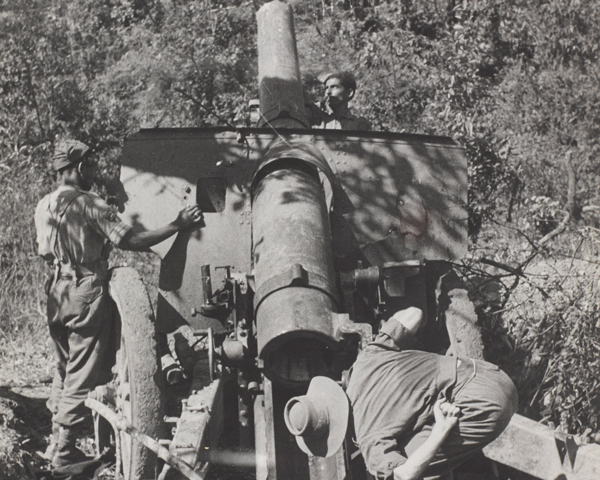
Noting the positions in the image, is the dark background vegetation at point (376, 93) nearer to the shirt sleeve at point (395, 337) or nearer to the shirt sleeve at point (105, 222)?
the shirt sleeve at point (105, 222)

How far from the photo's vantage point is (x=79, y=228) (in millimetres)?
5371

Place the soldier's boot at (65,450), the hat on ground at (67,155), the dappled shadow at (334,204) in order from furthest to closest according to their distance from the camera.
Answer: the dappled shadow at (334,204), the hat on ground at (67,155), the soldier's boot at (65,450)

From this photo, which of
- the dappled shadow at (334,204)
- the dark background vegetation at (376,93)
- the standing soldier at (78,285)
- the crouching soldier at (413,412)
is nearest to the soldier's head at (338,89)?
the dark background vegetation at (376,93)

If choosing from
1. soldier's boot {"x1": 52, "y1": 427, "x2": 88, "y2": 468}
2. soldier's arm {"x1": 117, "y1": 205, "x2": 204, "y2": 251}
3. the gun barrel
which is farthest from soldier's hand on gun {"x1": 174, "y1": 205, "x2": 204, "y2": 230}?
soldier's boot {"x1": 52, "y1": 427, "x2": 88, "y2": 468}

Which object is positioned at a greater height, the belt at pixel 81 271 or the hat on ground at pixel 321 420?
the belt at pixel 81 271

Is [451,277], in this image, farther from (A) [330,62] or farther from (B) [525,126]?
(A) [330,62]

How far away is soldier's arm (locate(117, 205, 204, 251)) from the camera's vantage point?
5.36 meters

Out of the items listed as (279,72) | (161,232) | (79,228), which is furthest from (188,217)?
(279,72)

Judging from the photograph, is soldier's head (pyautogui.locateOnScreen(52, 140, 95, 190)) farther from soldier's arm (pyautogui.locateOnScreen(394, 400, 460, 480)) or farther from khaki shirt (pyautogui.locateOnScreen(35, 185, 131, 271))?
soldier's arm (pyautogui.locateOnScreen(394, 400, 460, 480))

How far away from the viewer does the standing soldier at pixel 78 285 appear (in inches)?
211

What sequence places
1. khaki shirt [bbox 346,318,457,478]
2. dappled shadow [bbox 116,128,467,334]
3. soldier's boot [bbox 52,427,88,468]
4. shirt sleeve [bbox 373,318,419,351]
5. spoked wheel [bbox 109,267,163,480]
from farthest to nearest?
dappled shadow [bbox 116,128,467,334]
soldier's boot [bbox 52,427,88,468]
spoked wheel [bbox 109,267,163,480]
shirt sleeve [bbox 373,318,419,351]
khaki shirt [bbox 346,318,457,478]

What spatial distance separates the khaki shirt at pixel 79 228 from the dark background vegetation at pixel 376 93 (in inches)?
90.4

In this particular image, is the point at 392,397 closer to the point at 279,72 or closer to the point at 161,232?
the point at 161,232

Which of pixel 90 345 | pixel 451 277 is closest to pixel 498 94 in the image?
pixel 451 277
